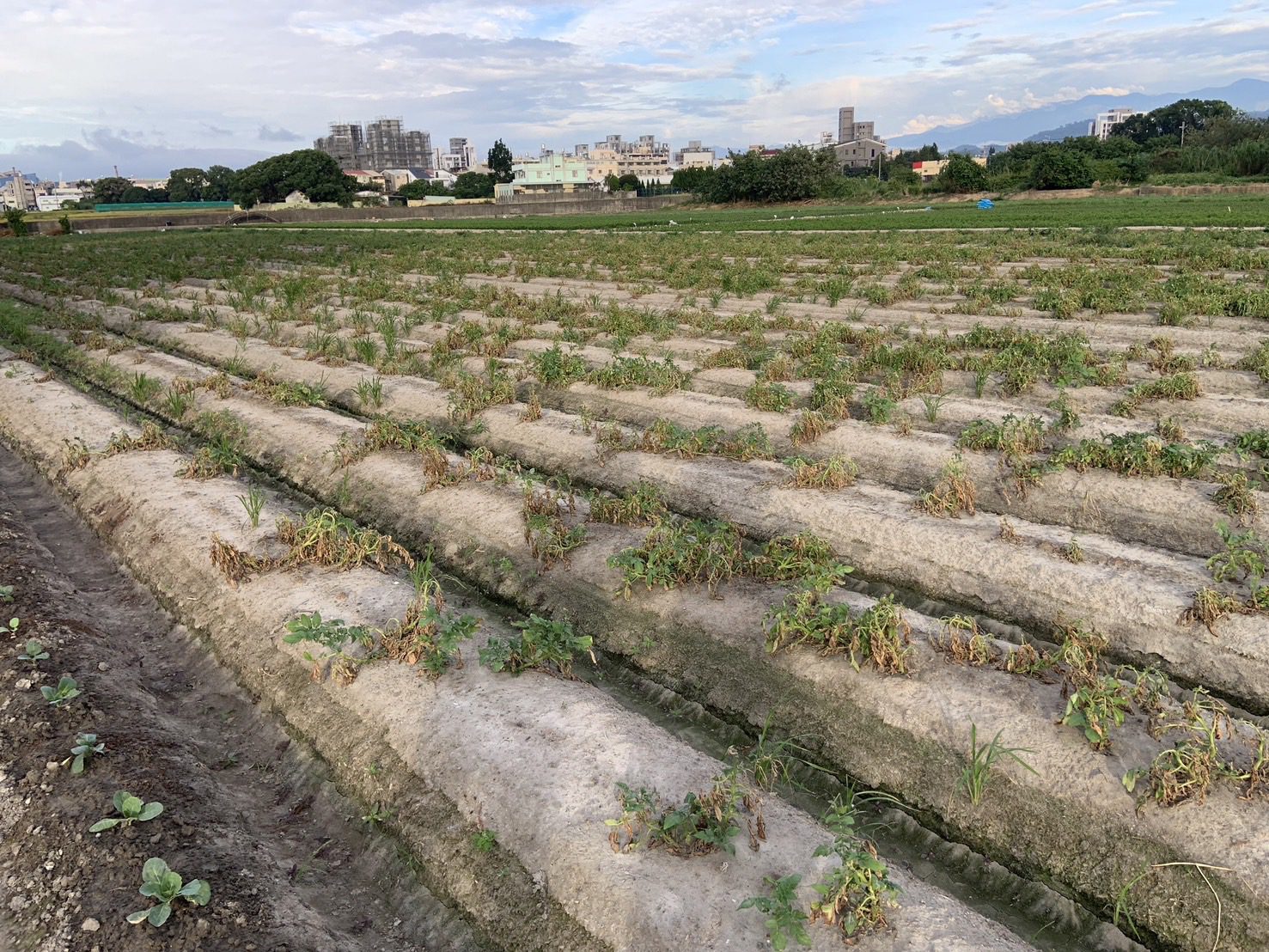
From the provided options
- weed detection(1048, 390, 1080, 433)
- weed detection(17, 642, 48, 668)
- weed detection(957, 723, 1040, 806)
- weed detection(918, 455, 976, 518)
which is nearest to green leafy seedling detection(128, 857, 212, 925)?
weed detection(17, 642, 48, 668)

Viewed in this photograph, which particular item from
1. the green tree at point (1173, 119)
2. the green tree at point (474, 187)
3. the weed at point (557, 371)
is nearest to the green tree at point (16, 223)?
the green tree at point (474, 187)

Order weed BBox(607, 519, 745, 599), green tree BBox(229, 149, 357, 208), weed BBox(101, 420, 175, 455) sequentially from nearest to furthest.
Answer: weed BBox(607, 519, 745, 599) < weed BBox(101, 420, 175, 455) < green tree BBox(229, 149, 357, 208)

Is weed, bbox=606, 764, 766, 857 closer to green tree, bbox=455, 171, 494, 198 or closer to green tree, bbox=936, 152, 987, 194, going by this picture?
green tree, bbox=936, 152, 987, 194

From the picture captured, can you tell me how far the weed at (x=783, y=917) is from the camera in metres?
3.30

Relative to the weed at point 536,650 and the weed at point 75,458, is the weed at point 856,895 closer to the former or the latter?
the weed at point 536,650

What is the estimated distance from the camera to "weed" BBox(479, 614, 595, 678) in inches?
207

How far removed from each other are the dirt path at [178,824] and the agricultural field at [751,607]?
4.3 inches

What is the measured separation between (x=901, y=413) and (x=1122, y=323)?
7.20 meters

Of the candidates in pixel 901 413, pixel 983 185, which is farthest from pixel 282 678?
pixel 983 185

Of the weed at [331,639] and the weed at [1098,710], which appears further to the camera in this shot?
the weed at [331,639]

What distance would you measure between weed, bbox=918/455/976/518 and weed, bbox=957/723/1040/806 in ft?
9.43

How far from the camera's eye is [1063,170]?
56.9 meters

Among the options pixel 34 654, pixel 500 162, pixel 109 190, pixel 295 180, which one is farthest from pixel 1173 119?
pixel 109 190

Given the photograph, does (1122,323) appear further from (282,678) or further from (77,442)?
(77,442)
